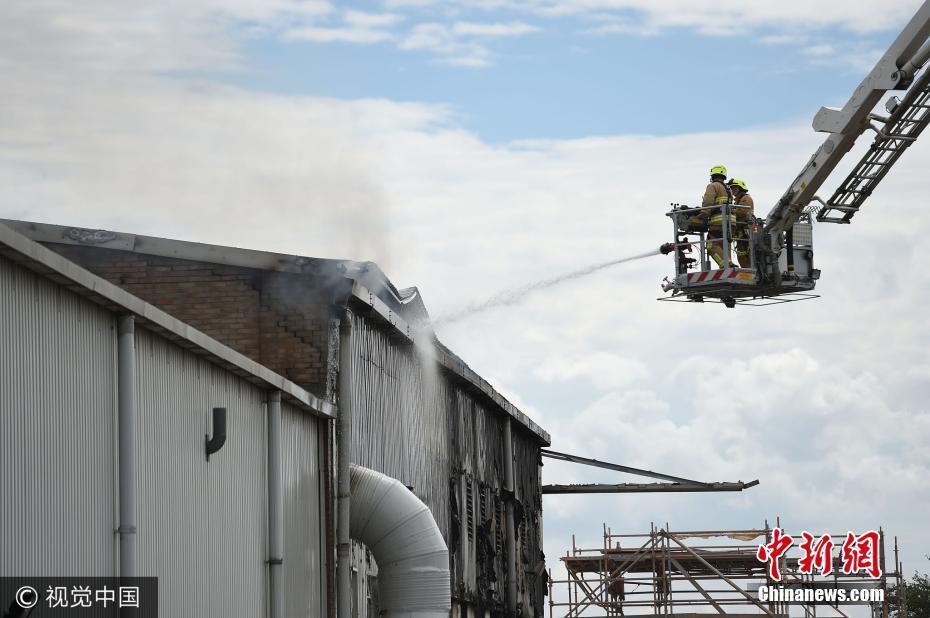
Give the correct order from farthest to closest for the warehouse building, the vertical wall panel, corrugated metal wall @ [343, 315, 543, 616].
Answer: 1. corrugated metal wall @ [343, 315, 543, 616]
2. the vertical wall panel
3. the warehouse building

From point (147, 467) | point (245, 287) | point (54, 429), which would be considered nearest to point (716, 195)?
point (245, 287)

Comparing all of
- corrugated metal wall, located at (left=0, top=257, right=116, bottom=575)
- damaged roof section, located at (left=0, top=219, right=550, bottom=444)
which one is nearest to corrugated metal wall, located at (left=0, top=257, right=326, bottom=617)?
corrugated metal wall, located at (left=0, top=257, right=116, bottom=575)

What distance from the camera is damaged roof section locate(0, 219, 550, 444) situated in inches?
650

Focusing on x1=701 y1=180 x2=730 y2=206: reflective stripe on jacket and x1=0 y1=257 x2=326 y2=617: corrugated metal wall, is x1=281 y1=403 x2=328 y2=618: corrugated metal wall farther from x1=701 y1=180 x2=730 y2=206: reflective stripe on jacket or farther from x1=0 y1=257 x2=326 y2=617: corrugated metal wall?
x1=701 y1=180 x2=730 y2=206: reflective stripe on jacket

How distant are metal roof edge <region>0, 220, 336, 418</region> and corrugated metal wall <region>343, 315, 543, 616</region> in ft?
6.88

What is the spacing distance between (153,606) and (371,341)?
6.96m

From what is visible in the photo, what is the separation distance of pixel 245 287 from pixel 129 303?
19.9 ft

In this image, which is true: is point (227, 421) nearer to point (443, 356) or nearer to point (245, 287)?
point (245, 287)

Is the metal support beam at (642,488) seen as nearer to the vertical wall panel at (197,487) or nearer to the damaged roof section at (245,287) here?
the damaged roof section at (245,287)

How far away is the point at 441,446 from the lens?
21406 millimetres

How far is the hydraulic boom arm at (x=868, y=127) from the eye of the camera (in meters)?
18.6

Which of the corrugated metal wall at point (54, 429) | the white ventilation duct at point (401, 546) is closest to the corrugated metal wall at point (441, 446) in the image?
the white ventilation duct at point (401, 546)

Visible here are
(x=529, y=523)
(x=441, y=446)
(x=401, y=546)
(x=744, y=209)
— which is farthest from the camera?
(x=529, y=523)

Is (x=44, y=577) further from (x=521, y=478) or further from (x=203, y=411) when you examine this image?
(x=521, y=478)
